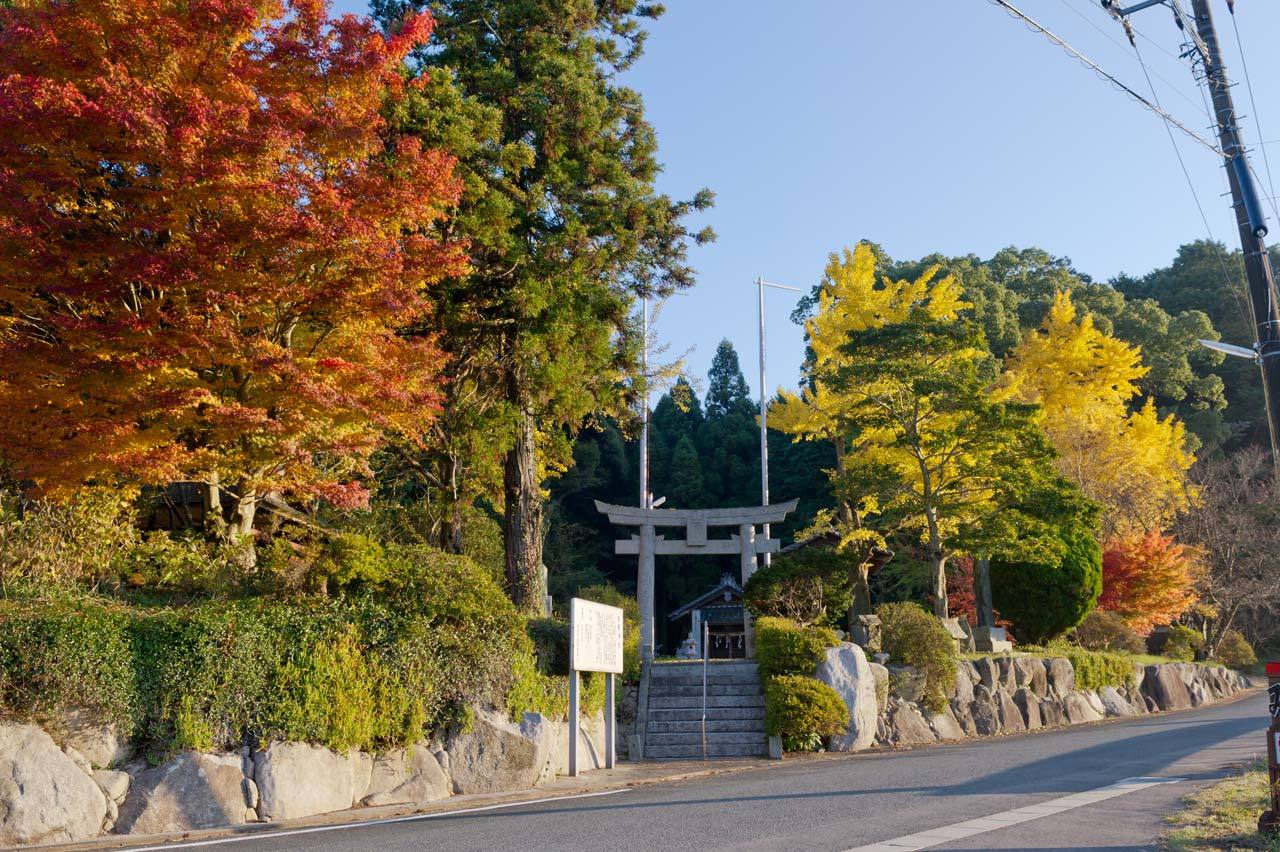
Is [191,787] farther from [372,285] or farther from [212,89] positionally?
[212,89]

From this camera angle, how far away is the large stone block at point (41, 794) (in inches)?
291

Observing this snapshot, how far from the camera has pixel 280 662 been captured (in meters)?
9.25

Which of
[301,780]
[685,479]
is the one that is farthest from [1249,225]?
[685,479]

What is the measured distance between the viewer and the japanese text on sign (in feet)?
38.1

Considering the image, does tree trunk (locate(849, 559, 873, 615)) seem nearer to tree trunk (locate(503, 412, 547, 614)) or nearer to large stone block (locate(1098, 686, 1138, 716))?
large stone block (locate(1098, 686, 1138, 716))

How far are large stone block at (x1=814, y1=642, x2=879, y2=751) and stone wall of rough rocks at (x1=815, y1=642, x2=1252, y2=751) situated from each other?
15 mm

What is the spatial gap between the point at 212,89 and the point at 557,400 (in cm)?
757

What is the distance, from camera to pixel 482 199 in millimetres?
14398

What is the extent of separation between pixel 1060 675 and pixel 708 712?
9502mm

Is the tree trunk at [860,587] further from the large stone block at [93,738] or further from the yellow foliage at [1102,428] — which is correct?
the large stone block at [93,738]

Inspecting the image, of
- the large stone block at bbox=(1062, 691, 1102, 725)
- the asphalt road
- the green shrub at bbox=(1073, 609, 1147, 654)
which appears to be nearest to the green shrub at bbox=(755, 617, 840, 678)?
the asphalt road

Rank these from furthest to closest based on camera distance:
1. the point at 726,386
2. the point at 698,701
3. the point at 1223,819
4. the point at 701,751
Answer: the point at 726,386 → the point at 698,701 → the point at 701,751 → the point at 1223,819

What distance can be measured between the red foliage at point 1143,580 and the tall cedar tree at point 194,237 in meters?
21.9

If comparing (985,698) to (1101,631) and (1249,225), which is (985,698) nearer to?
(1101,631)
